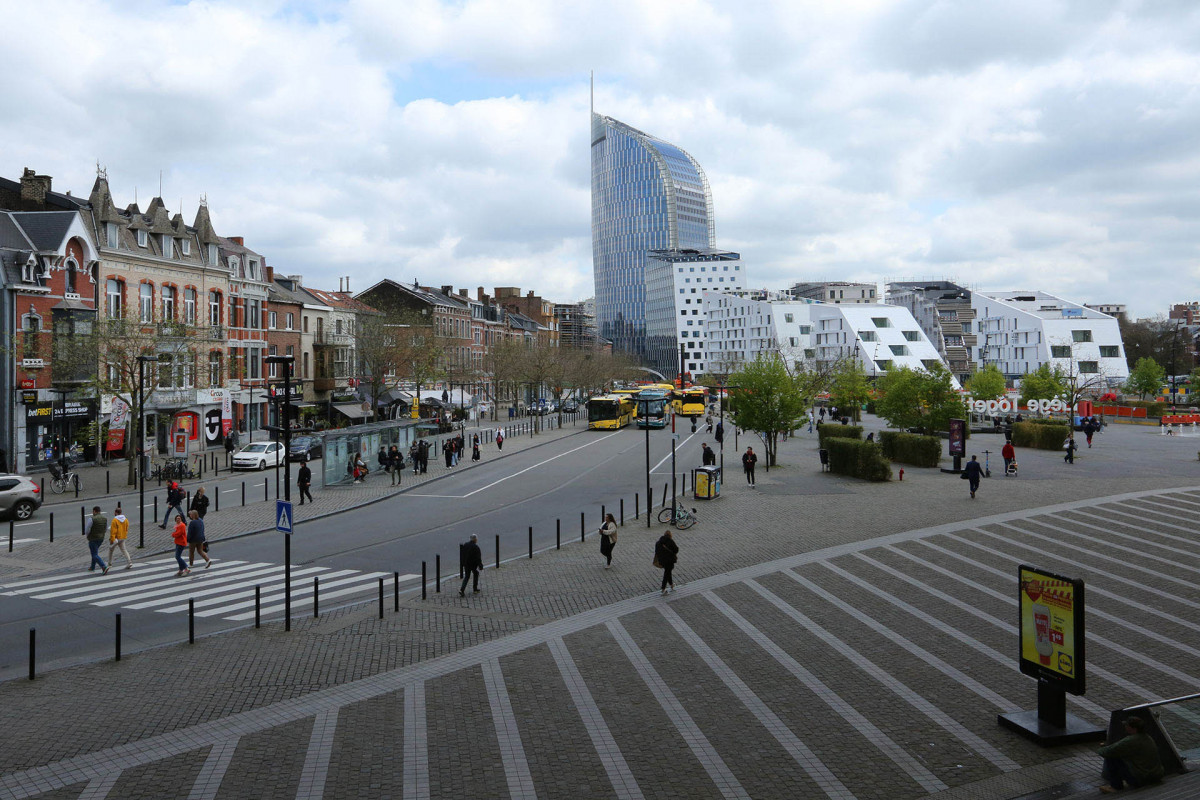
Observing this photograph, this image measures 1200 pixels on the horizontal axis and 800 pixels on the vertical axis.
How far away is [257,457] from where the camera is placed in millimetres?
40562

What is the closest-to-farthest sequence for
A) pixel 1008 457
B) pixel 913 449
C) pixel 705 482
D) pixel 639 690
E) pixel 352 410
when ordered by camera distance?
pixel 639 690, pixel 705 482, pixel 1008 457, pixel 913 449, pixel 352 410

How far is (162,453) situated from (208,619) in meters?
35.4

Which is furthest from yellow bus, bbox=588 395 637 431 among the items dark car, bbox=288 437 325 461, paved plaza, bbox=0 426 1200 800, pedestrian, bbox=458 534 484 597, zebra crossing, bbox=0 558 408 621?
pedestrian, bbox=458 534 484 597

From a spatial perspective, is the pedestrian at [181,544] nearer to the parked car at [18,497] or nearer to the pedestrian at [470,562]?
the pedestrian at [470,562]

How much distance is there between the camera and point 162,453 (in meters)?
47.2

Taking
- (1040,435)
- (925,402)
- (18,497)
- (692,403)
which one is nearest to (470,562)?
(18,497)

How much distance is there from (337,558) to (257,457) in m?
21.4

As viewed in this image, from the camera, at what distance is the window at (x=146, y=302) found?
45875 millimetres

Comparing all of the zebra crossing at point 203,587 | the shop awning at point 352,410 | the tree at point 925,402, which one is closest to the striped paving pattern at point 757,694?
the zebra crossing at point 203,587

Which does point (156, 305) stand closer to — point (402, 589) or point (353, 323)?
point (353, 323)

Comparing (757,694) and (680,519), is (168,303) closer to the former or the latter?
(680,519)

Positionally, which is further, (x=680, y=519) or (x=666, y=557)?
(x=680, y=519)

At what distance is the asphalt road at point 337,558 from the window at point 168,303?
66.9ft

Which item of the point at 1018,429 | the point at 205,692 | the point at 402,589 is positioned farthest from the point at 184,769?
the point at 1018,429
